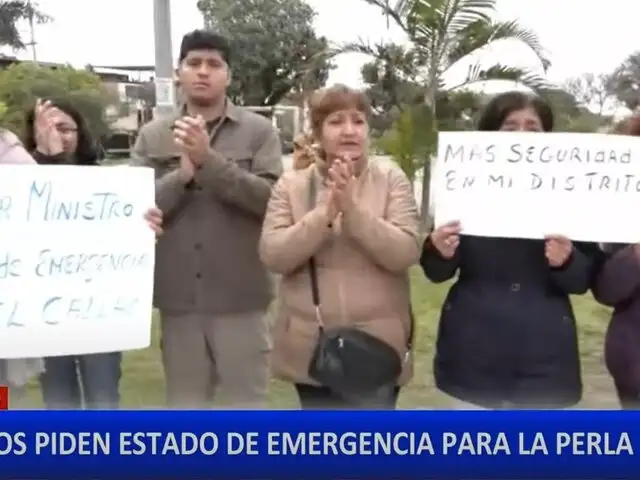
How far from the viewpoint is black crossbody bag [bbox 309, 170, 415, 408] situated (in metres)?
2.46

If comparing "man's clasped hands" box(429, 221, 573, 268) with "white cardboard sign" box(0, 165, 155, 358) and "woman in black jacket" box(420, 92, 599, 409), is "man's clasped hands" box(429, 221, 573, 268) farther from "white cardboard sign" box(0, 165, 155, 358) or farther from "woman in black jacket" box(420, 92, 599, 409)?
"white cardboard sign" box(0, 165, 155, 358)

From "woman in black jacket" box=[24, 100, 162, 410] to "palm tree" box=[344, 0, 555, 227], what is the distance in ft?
2.87

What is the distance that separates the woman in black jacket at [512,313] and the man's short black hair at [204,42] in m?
0.83

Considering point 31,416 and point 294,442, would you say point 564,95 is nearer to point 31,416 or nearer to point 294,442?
point 294,442

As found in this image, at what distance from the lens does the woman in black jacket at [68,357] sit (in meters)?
2.77

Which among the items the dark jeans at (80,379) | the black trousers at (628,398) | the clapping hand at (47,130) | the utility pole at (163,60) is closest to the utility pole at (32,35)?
the clapping hand at (47,130)

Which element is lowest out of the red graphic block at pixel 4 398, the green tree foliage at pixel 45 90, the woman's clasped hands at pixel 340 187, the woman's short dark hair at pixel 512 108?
the red graphic block at pixel 4 398

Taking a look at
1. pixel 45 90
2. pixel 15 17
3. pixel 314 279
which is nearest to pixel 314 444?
pixel 314 279

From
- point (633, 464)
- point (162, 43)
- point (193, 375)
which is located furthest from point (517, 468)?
point (162, 43)

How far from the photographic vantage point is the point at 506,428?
2.27 meters

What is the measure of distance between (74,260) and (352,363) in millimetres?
809

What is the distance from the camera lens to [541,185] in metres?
2.50

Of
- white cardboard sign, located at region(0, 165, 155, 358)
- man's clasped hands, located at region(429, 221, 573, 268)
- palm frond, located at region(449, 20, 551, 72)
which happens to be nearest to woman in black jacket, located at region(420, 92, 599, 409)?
man's clasped hands, located at region(429, 221, 573, 268)

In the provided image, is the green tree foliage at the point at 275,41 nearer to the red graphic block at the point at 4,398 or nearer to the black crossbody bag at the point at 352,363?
the black crossbody bag at the point at 352,363
